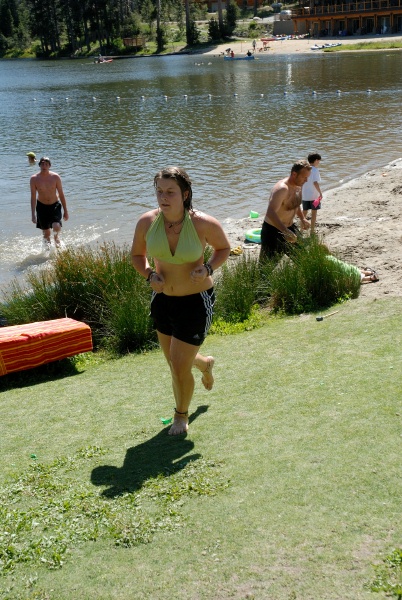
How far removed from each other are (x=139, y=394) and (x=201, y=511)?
198 cm

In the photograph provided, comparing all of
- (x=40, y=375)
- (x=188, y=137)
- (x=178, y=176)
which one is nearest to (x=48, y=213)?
(x=40, y=375)

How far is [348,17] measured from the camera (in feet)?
268

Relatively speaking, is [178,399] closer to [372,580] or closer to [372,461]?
[372,461]

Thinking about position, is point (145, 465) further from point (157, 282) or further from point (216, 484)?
point (157, 282)

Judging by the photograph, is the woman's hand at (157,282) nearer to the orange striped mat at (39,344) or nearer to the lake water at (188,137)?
the orange striped mat at (39,344)

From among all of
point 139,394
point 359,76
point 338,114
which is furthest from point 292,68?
point 139,394

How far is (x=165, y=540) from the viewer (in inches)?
141

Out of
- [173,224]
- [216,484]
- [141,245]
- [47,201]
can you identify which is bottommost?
[47,201]

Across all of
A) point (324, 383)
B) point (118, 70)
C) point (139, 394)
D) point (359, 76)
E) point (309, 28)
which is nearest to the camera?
point (324, 383)

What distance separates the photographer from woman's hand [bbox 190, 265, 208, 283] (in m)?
4.51

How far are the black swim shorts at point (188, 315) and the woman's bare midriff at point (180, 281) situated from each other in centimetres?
4

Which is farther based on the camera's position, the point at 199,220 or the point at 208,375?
the point at 208,375

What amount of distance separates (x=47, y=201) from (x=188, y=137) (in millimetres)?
14121

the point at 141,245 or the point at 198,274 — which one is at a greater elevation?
the point at 141,245
